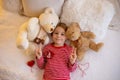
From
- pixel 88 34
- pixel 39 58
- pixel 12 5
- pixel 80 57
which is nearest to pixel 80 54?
pixel 80 57

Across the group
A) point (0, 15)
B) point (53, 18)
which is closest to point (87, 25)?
point (53, 18)

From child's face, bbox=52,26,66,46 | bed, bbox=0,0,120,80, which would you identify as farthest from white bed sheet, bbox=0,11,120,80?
child's face, bbox=52,26,66,46

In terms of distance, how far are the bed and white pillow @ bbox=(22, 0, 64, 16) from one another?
190mm

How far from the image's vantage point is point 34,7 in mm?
1415

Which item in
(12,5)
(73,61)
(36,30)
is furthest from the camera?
(12,5)

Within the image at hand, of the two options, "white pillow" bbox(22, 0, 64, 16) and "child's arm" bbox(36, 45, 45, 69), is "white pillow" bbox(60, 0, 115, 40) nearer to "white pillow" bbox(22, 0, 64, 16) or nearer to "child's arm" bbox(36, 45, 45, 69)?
"white pillow" bbox(22, 0, 64, 16)

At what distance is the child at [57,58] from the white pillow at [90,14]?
0.11 meters

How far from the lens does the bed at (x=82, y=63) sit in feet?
4.10

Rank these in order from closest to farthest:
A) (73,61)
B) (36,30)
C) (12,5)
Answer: (73,61) → (36,30) → (12,5)

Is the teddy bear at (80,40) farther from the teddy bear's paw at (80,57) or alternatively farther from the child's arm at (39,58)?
the child's arm at (39,58)

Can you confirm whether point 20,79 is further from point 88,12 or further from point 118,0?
point 118,0

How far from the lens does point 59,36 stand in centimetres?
128

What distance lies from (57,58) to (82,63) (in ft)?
0.52

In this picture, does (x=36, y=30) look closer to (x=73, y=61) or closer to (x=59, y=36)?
(x=59, y=36)
